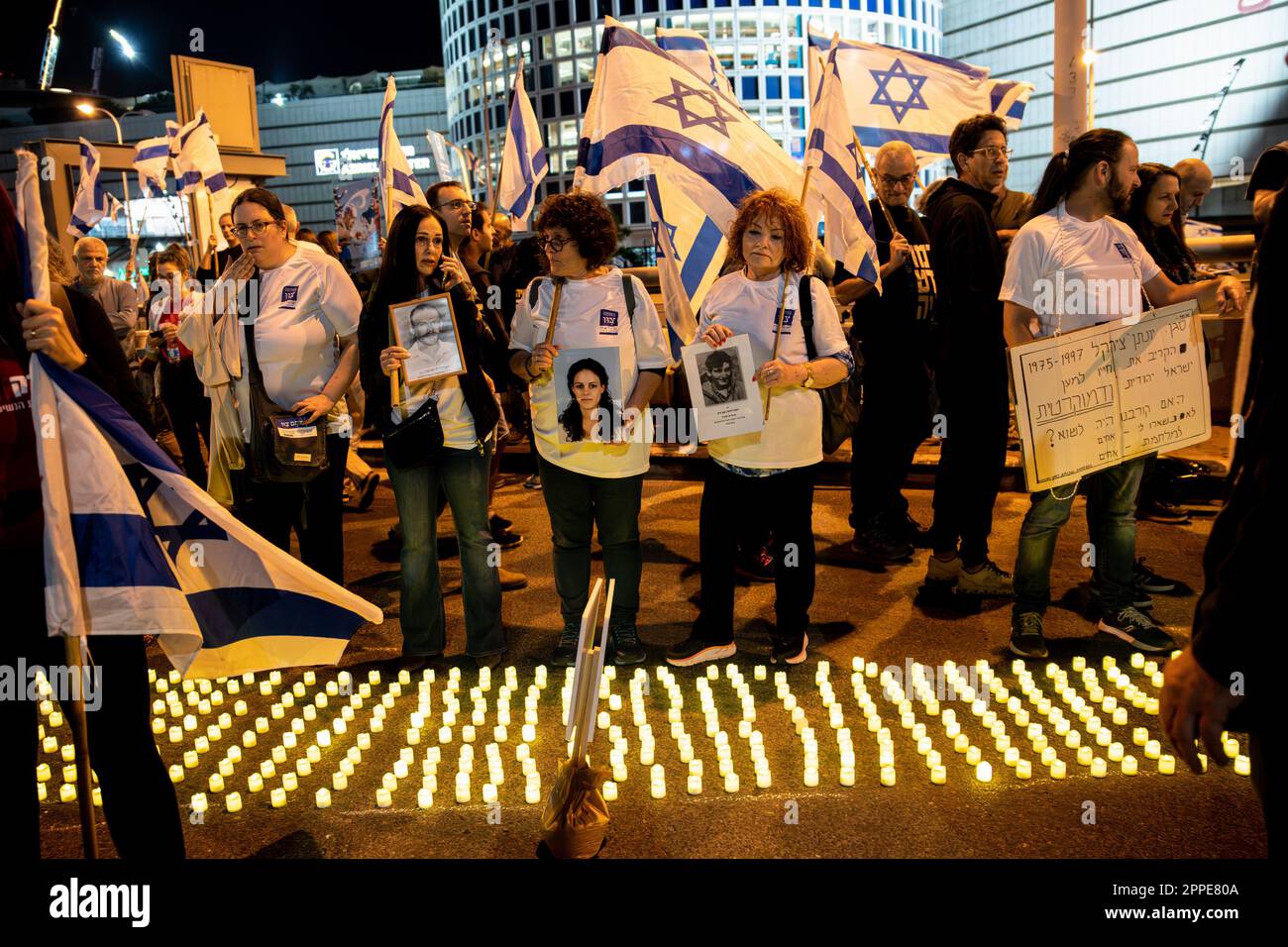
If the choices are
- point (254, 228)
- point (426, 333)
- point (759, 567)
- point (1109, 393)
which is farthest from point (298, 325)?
point (1109, 393)

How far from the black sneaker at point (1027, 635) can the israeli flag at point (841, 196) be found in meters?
1.98

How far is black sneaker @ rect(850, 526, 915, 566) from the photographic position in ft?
22.5

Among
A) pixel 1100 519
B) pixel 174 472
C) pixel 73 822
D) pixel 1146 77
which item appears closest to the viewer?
pixel 174 472

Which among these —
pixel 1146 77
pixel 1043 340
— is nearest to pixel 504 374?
pixel 1043 340

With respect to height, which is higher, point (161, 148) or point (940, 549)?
point (161, 148)

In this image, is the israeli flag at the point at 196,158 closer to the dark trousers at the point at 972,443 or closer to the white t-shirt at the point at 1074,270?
the dark trousers at the point at 972,443

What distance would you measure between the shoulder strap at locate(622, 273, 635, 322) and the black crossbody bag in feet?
5.65

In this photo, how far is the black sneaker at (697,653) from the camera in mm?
5125

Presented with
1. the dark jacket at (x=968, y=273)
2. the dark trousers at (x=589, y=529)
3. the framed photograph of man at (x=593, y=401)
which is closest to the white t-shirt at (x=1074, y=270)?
the dark jacket at (x=968, y=273)

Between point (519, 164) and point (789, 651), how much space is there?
5899 millimetres

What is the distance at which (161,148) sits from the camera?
12203mm
